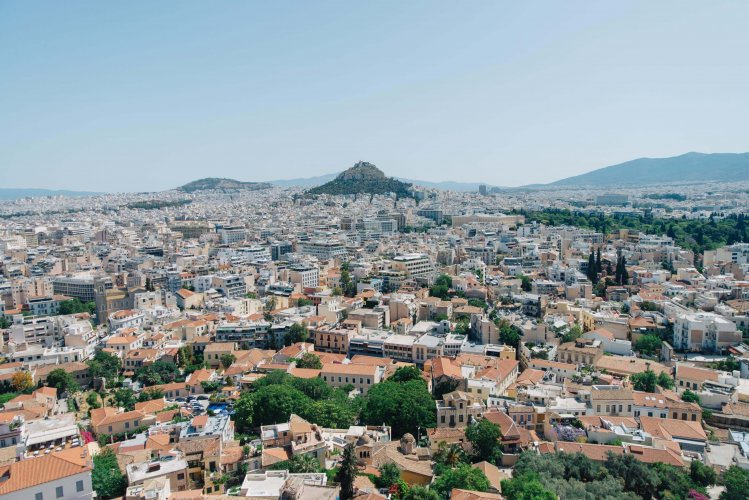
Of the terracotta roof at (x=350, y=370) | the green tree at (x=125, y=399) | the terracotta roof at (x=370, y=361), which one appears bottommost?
the green tree at (x=125, y=399)

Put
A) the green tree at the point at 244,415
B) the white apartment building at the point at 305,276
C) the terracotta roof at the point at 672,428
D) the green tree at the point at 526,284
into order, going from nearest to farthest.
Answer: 1. the terracotta roof at the point at 672,428
2. the green tree at the point at 244,415
3. the green tree at the point at 526,284
4. the white apartment building at the point at 305,276

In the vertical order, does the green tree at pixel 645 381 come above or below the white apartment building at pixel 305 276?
below

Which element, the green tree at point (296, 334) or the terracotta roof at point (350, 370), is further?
the green tree at point (296, 334)

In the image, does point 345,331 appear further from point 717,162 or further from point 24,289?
point 717,162

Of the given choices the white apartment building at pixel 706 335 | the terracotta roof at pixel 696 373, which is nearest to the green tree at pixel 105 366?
the terracotta roof at pixel 696 373

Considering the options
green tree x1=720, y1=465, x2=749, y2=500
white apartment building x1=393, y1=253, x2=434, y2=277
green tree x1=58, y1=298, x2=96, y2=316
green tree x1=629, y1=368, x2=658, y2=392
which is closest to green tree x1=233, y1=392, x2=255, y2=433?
green tree x1=720, y1=465, x2=749, y2=500

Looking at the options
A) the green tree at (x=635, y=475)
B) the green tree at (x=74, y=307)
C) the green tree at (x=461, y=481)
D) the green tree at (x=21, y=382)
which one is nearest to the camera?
the green tree at (x=461, y=481)

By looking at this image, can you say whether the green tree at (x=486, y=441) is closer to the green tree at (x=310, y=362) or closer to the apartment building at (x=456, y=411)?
the apartment building at (x=456, y=411)

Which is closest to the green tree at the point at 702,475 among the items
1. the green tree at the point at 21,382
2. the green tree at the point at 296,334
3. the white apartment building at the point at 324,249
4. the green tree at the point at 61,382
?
the green tree at the point at 296,334
